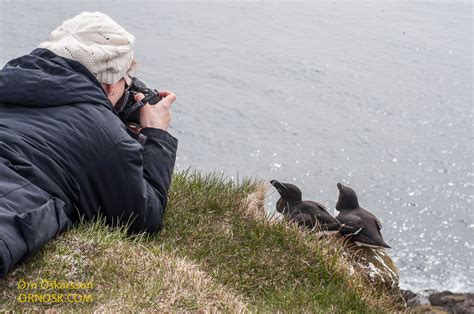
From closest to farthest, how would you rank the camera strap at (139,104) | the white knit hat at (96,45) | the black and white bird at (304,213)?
the white knit hat at (96,45)
the camera strap at (139,104)
the black and white bird at (304,213)

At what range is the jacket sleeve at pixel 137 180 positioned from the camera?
508cm

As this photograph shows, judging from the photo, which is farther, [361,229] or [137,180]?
[361,229]

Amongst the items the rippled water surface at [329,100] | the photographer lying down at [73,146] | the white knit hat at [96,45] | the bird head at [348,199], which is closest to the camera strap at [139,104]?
the photographer lying down at [73,146]

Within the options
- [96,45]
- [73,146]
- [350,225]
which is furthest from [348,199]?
[73,146]

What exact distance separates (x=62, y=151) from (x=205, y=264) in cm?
190

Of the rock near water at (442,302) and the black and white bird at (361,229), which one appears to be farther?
the rock near water at (442,302)

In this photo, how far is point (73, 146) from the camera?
4930 millimetres

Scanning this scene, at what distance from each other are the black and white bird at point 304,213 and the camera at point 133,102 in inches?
89.7

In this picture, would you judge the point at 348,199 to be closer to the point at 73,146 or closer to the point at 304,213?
the point at 304,213

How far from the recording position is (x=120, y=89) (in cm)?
572

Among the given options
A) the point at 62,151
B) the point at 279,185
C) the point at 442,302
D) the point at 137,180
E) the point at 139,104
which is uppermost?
the point at 139,104

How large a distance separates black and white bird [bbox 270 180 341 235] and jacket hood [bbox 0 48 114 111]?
124 inches

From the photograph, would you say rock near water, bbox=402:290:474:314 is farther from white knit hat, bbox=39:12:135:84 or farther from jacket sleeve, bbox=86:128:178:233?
white knit hat, bbox=39:12:135:84

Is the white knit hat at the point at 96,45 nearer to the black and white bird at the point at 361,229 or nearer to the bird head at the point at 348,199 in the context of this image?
the black and white bird at the point at 361,229
